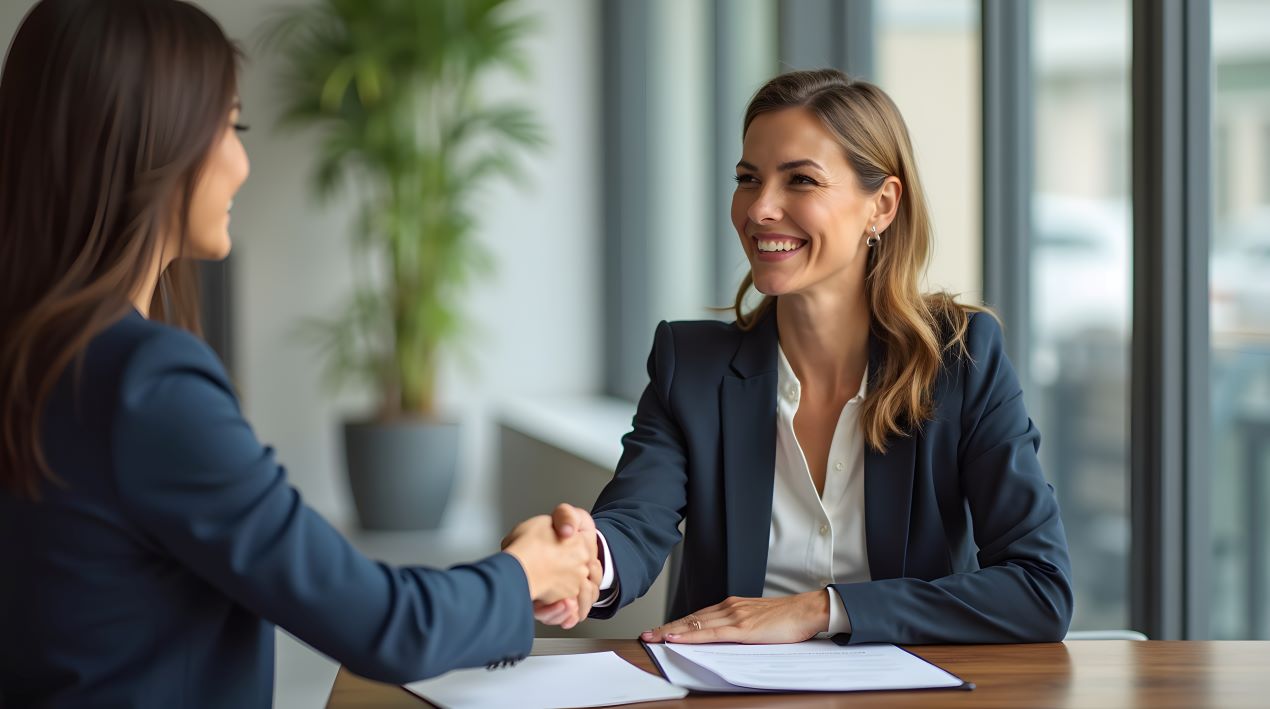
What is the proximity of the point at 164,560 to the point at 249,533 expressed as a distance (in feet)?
0.37

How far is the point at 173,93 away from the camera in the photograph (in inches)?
47.5

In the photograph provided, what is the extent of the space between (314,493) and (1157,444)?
4641 mm

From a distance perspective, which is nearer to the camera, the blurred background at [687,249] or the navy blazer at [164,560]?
the navy blazer at [164,560]

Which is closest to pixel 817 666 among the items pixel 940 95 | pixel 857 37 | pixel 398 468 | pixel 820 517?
pixel 820 517

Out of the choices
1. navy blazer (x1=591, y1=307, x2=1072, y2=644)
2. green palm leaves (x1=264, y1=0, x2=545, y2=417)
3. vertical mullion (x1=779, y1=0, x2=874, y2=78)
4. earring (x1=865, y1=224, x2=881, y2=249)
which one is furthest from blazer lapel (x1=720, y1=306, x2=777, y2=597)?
green palm leaves (x1=264, y1=0, x2=545, y2=417)

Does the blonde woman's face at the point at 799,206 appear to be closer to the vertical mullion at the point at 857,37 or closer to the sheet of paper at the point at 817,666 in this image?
the sheet of paper at the point at 817,666

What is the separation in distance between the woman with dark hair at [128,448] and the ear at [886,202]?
111 centimetres

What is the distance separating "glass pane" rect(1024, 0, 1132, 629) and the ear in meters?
2.03

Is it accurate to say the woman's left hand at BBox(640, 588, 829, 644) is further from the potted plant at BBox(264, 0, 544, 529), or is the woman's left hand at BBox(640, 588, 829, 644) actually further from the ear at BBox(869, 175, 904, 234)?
the potted plant at BBox(264, 0, 544, 529)

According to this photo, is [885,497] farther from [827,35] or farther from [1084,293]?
[1084,293]

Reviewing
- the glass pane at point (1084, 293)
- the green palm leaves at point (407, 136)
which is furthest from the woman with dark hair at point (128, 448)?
the green palm leaves at point (407, 136)

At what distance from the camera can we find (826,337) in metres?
2.07

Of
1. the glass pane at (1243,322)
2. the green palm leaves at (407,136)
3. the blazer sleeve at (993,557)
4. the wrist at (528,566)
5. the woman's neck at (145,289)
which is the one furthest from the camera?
the green palm leaves at (407,136)

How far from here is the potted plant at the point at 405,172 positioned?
5305 millimetres
